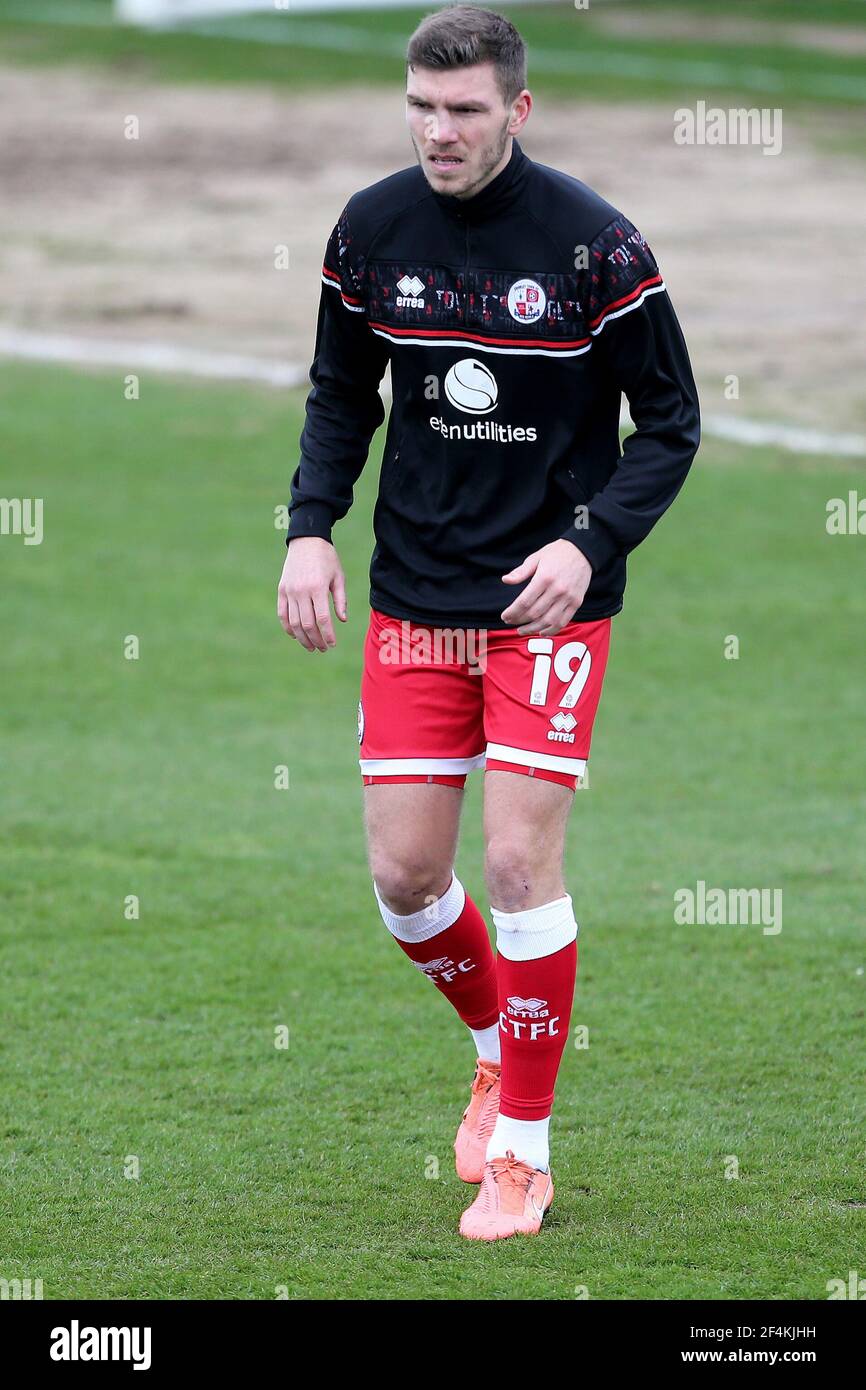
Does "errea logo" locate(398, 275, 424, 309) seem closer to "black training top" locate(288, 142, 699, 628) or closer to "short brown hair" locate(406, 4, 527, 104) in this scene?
"black training top" locate(288, 142, 699, 628)

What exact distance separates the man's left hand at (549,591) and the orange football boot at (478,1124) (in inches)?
47.0

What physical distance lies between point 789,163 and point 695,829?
61.8 feet

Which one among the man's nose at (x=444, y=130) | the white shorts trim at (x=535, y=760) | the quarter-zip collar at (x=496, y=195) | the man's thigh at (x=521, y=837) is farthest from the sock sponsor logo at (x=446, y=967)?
the man's nose at (x=444, y=130)

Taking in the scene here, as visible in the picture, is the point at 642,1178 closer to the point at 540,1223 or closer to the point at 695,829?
the point at 540,1223

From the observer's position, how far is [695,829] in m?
7.43

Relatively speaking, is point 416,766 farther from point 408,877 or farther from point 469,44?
point 469,44

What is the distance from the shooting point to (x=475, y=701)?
4.44 meters

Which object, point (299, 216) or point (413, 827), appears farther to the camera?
point (299, 216)

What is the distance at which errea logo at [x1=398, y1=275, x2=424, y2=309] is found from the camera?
14.0 ft

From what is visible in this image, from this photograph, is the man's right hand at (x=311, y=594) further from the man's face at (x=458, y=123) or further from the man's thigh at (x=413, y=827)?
the man's face at (x=458, y=123)

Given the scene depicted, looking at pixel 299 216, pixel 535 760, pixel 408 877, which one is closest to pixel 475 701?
pixel 535 760

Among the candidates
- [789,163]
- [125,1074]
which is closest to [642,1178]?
[125,1074]

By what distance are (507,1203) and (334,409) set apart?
1.83m

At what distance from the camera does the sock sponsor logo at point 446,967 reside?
15.3ft
